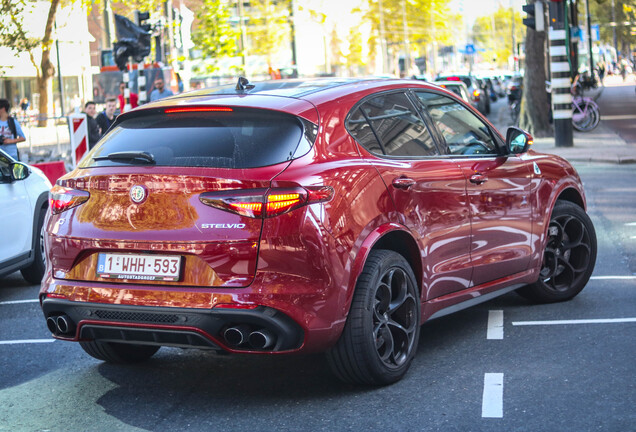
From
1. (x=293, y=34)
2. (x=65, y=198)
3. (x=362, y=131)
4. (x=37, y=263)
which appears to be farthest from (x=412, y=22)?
(x=65, y=198)

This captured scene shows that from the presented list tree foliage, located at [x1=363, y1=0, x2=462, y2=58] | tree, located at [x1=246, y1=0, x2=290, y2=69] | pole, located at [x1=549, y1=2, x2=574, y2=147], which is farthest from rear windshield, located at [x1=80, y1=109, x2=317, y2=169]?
tree foliage, located at [x1=363, y1=0, x2=462, y2=58]

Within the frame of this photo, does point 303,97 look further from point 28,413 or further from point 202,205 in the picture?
point 28,413

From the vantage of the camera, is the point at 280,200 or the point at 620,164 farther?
the point at 620,164

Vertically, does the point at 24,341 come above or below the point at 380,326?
below

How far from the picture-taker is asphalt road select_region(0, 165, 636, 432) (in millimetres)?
4902

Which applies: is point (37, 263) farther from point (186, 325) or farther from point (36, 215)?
point (186, 325)

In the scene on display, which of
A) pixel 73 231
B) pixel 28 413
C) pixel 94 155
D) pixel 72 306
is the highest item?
pixel 94 155

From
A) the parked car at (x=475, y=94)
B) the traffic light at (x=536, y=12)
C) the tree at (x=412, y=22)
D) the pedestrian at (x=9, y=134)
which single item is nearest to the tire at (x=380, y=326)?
the pedestrian at (x=9, y=134)

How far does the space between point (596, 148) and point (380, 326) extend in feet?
59.0

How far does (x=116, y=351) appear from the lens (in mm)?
6102

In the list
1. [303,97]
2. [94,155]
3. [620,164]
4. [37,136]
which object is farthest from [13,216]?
[37,136]

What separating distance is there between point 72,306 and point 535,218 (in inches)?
125

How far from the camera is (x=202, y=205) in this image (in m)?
4.94

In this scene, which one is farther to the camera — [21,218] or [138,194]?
[21,218]
